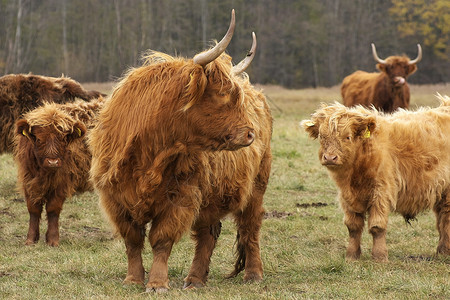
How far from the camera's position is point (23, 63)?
136 ft

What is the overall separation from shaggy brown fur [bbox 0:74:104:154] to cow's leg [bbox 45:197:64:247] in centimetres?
299

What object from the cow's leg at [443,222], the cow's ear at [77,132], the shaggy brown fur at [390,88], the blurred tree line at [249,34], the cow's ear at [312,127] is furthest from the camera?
the blurred tree line at [249,34]

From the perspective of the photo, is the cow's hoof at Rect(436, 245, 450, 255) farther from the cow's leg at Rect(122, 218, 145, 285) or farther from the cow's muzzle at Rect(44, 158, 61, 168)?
the cow's muzzle at Rect(44, 158, 61, 168)

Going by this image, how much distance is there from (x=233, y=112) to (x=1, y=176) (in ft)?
24.3

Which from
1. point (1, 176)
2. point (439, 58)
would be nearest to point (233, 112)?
point (1, 176)

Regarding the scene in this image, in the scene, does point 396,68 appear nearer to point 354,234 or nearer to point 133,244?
point 354,234

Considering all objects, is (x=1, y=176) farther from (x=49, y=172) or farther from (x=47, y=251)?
(x=47, y=251)

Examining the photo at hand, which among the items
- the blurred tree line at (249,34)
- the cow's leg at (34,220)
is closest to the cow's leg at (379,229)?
the cow's leg at (34,220)

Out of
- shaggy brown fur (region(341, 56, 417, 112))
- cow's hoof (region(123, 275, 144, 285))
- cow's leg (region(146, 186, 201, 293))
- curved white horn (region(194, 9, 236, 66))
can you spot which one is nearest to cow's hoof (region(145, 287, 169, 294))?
cow's leg (region(146, 186, 201, 293))

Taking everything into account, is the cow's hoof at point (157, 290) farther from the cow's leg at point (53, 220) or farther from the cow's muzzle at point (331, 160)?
the cow's leg at point (53, 220)

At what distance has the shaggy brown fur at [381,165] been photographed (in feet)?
19.8

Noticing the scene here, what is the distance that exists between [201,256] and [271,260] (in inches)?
47.7

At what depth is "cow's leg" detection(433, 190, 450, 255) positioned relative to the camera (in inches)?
253

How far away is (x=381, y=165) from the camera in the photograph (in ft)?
20.0
